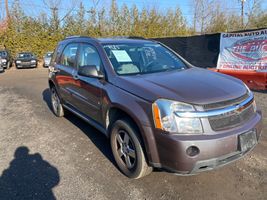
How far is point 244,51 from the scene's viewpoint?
894cm

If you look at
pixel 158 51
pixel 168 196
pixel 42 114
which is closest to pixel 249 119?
pixel 168 196

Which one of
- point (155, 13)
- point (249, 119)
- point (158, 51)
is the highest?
point (155, 13)


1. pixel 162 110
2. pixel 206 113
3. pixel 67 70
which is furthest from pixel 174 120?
pixel 67 70

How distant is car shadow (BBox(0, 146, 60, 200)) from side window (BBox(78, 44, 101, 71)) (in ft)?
5.44

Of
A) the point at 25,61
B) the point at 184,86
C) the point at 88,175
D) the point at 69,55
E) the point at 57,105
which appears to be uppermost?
the point at 69,55

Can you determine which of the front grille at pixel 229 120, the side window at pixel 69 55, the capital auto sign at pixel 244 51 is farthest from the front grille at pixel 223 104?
the capital auto sign at pixel 244 51

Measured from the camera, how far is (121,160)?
11.5 ft

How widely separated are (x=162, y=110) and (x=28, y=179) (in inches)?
80.7

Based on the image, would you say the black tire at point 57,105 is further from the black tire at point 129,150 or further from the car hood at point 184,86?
the car hood at point 184,86

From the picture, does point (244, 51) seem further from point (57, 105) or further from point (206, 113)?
point (206, 113)

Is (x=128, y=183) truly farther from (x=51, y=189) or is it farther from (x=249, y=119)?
(x=249, y=119)

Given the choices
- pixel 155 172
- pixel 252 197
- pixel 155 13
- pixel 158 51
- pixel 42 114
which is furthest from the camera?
pixel 155 13

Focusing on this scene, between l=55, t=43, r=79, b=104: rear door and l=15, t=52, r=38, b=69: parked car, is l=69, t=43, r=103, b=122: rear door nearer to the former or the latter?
l=55, t=43, r=79, b=104: rear door

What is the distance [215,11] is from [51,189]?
103 ft
